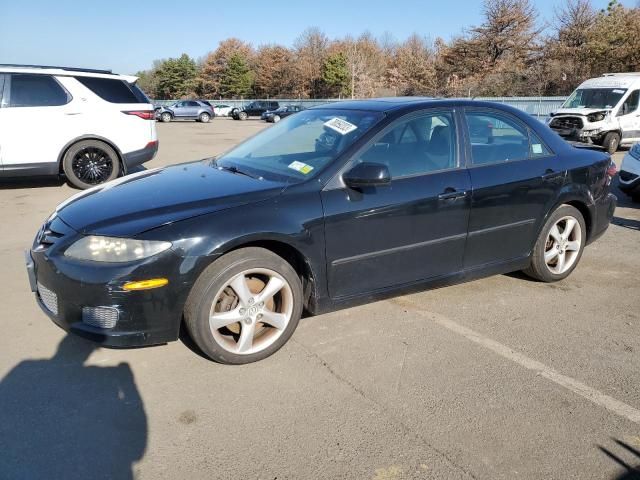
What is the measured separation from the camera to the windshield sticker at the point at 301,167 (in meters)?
3.42

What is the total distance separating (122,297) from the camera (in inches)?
109

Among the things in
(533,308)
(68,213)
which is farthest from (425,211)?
(68,213)

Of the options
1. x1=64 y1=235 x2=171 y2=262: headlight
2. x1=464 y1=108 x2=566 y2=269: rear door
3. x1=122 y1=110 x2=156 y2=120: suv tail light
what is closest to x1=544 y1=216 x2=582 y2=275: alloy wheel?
x1=464 y1=108 x2=566 y2=269: rear door

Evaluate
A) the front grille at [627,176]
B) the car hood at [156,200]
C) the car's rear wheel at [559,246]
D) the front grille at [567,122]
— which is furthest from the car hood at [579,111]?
the car hood at [156,200]

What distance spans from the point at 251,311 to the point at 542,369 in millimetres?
→ 1834

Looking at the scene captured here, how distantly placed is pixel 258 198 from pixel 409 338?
142 centimetres

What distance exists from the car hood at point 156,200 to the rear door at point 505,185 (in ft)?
5.22

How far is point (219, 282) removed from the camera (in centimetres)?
294

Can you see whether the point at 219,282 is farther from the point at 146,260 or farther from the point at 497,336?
the point at 497,336

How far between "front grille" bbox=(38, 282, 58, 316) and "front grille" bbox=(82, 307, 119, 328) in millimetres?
249

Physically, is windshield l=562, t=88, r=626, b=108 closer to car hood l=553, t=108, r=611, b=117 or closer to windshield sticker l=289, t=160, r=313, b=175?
car hood l=553, t=108, r=611, b=117

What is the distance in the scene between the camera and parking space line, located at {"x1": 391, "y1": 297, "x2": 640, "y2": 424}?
2748 millimetres

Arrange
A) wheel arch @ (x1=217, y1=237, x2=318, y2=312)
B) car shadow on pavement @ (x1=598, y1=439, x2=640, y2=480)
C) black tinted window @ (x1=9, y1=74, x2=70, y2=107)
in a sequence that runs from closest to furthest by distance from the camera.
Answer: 1. car shadow on pavement @ (x1=598, y1=439, x2=640, y2=480)
2. wheel arch @ (x1=217, y1=237, x2=318, y2=312)
3. black tinted window @ (x1=9, y1=74, x2=70, y2=107)

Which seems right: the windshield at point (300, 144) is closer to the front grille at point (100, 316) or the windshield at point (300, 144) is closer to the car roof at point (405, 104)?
the car roof at point (405, 104)
